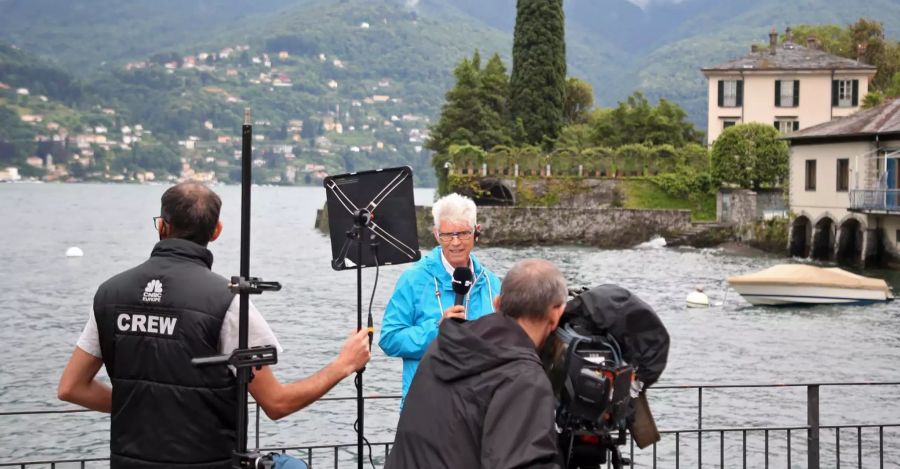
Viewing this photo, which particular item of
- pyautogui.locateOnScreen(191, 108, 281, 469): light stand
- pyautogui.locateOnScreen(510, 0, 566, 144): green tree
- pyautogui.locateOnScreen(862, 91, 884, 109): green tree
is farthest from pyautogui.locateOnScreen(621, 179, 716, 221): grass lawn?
pyautogui.locateOnScreen(191, 108, 281, 469): light stand

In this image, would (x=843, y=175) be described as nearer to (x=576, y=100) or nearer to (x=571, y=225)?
(x=571, y=225)

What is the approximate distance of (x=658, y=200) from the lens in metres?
69.4

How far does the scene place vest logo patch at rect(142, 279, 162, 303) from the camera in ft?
15.5

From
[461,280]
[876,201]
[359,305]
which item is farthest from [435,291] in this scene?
[876,201]

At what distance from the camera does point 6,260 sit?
62.3m

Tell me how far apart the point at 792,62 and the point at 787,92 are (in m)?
2.16

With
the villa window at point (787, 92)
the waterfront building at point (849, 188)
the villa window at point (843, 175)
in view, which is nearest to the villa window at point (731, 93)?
the villa window at point (787, 92)

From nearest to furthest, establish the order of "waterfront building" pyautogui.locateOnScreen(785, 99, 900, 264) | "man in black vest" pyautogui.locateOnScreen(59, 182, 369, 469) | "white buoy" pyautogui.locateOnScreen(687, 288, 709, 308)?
1. "man in black vest" pyautogui.locateOnScreen(59, 182, 369, 469)
2. "white buoy" pyautogui.locateOnScreen(687, 288, 709, 308)
3. "waterfront building" pyautogui.locateOnScreen(785, 99, 900, 264)

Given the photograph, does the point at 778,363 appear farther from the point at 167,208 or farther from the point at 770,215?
the point at 770,215

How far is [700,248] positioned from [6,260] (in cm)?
3529

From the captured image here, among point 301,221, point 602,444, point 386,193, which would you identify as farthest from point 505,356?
point 301,221

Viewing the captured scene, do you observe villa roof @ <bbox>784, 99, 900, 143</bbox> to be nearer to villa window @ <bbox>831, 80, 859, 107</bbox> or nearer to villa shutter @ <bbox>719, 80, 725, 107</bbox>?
villa shutter @ <bbox>719, 80, 725, 107</bbox>

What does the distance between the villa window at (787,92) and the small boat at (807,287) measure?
37.8 meters

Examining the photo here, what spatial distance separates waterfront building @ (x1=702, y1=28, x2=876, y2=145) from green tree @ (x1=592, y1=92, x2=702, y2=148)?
2467mm
